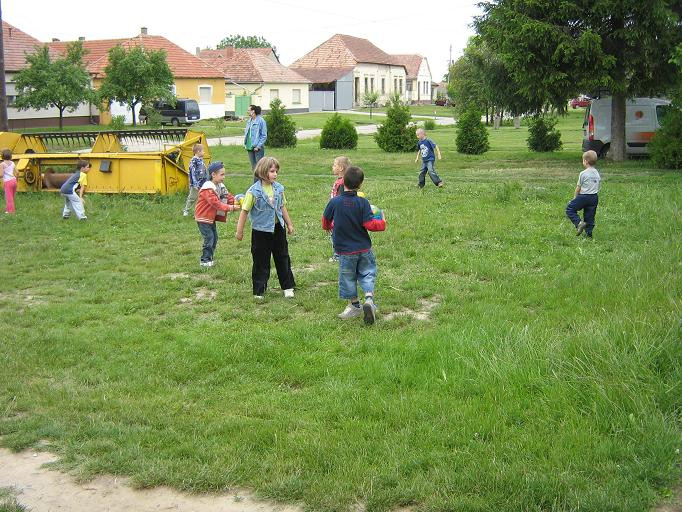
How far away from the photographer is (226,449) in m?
4.60

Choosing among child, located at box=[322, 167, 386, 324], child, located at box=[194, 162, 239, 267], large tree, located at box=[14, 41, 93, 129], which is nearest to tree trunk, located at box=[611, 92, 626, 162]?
child, located at box=[194, 162, 239, 267]

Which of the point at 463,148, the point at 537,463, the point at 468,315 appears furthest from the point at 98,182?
the point at 463,148

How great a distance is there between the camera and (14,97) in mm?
44906

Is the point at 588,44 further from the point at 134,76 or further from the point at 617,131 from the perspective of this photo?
the point at 134,76

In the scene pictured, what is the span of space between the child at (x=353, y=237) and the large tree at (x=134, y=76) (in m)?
34.5

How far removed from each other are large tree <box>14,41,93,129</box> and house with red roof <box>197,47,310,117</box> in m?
25.2

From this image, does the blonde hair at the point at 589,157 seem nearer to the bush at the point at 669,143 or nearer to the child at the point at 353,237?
the child at the point at 353,237

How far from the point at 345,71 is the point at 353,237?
2969 inches

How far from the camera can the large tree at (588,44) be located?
60.5 ft

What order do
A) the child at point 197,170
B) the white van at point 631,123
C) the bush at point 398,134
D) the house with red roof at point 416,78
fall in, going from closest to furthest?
the child at point 197,170, the white van at point 631,123, the bush at point 398,134, the house with red roof at point 416,78

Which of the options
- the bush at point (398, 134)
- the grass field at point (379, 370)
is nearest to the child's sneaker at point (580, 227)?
the grass field at point (379, 370)

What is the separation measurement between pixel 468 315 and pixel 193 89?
181ft

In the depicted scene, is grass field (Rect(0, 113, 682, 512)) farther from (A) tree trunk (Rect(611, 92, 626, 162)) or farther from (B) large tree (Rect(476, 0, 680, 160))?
(A) tree trunk (Rect(611, 92, 626, 162))

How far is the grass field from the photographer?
13.8 feet
